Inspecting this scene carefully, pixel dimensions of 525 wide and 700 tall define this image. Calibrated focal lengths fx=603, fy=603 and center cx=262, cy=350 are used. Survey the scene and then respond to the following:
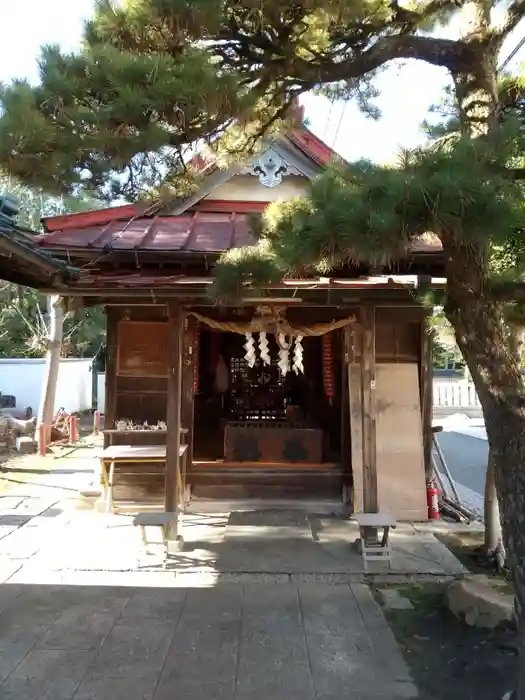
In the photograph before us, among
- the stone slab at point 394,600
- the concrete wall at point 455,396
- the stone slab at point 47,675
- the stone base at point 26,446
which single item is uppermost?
the concrete wall at point 455,396

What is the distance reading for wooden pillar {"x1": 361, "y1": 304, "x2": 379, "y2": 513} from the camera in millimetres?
6695

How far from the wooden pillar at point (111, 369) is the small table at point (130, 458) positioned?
0.42m

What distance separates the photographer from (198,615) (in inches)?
198

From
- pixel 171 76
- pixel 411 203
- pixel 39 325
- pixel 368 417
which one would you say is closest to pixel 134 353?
pixel 368 417

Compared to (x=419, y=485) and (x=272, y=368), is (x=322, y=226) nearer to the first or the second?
(x=419, y=485)

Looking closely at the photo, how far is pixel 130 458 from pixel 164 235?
291 centimetres

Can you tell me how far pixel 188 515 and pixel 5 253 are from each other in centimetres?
500

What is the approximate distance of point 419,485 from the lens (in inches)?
319

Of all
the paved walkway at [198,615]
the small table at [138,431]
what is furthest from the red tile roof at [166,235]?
the paved walkway at [198,615]

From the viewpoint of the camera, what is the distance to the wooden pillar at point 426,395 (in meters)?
8.38

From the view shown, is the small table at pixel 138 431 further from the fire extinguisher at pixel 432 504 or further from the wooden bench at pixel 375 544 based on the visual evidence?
the fire extinguisher at pixel 432 504

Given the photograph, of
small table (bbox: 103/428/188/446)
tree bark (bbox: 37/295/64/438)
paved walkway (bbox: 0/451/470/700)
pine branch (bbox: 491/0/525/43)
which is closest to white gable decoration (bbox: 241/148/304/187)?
small table (bbox: 103/428/188/446)

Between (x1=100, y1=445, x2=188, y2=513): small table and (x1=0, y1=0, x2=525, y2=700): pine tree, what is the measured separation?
12.5ft

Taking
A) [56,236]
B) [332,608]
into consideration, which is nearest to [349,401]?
[332,608]
